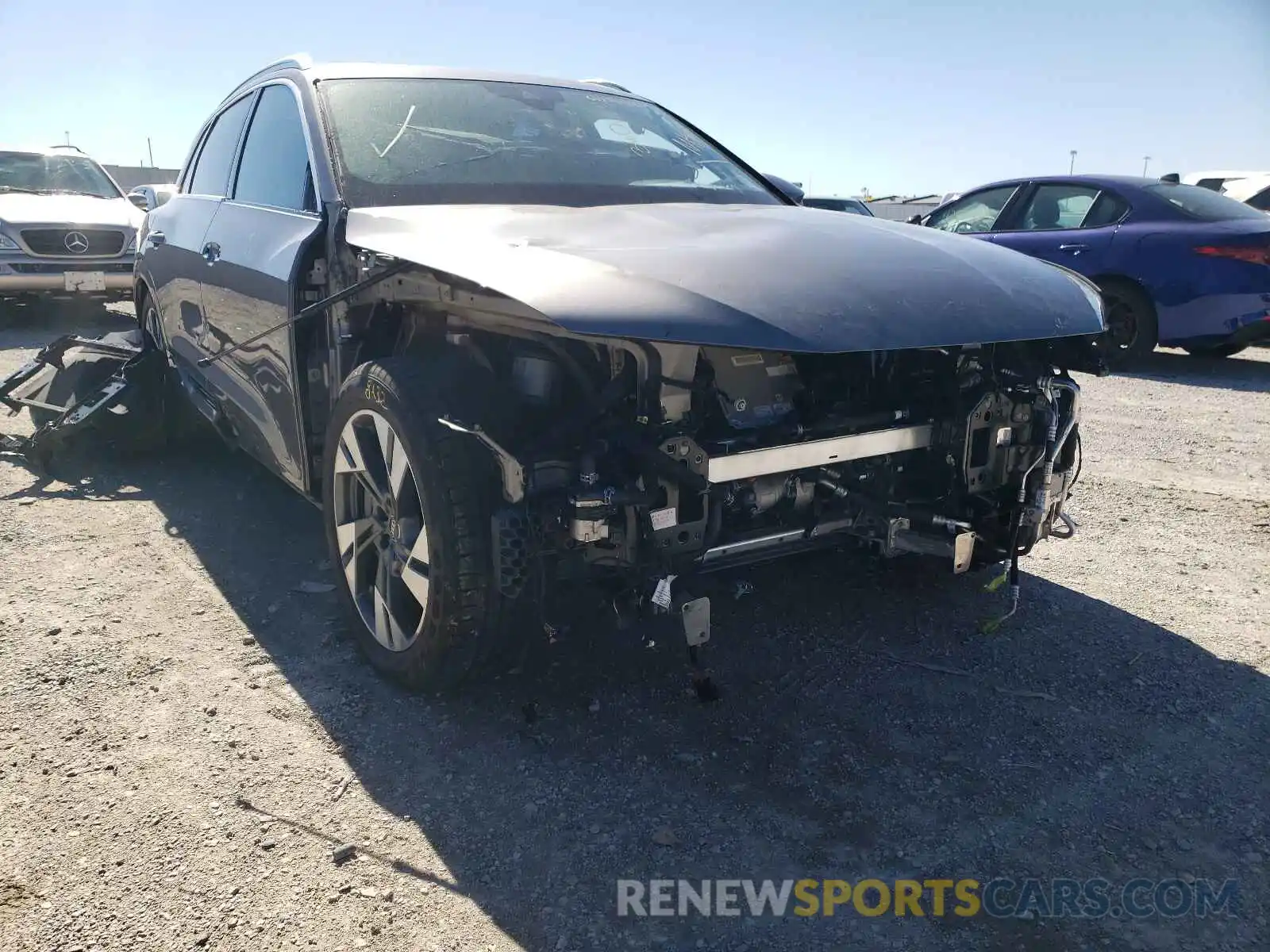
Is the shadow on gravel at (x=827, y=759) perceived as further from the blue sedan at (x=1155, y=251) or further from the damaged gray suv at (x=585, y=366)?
the blue sedan at (x=1155, y=251)

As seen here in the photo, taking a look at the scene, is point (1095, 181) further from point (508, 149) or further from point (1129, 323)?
point (508, 149)

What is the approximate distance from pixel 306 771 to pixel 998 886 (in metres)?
1.71

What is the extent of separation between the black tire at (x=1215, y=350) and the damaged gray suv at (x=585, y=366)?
5537mm

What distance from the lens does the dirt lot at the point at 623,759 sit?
80.0 inches

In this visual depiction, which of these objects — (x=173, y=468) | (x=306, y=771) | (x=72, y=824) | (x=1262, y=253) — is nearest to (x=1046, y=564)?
(x=306, y=771)

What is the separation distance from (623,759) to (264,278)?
83.1 inches

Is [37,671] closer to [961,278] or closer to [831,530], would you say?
[831,530]

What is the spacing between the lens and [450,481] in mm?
2547

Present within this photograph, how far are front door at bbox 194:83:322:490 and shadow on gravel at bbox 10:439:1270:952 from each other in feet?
2.35

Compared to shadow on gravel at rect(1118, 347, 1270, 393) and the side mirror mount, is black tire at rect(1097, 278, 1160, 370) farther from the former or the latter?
the side mirror mount

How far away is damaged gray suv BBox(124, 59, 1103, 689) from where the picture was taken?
2.37 m

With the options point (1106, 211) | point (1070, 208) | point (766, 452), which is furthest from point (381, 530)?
point (1070, 208)

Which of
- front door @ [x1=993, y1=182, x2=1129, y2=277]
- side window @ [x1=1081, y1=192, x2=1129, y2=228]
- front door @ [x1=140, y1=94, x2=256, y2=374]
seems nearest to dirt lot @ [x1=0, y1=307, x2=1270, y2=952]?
front door @ [x1=140, y1=94, x2=256, y2=374]

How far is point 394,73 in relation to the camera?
3688mm
